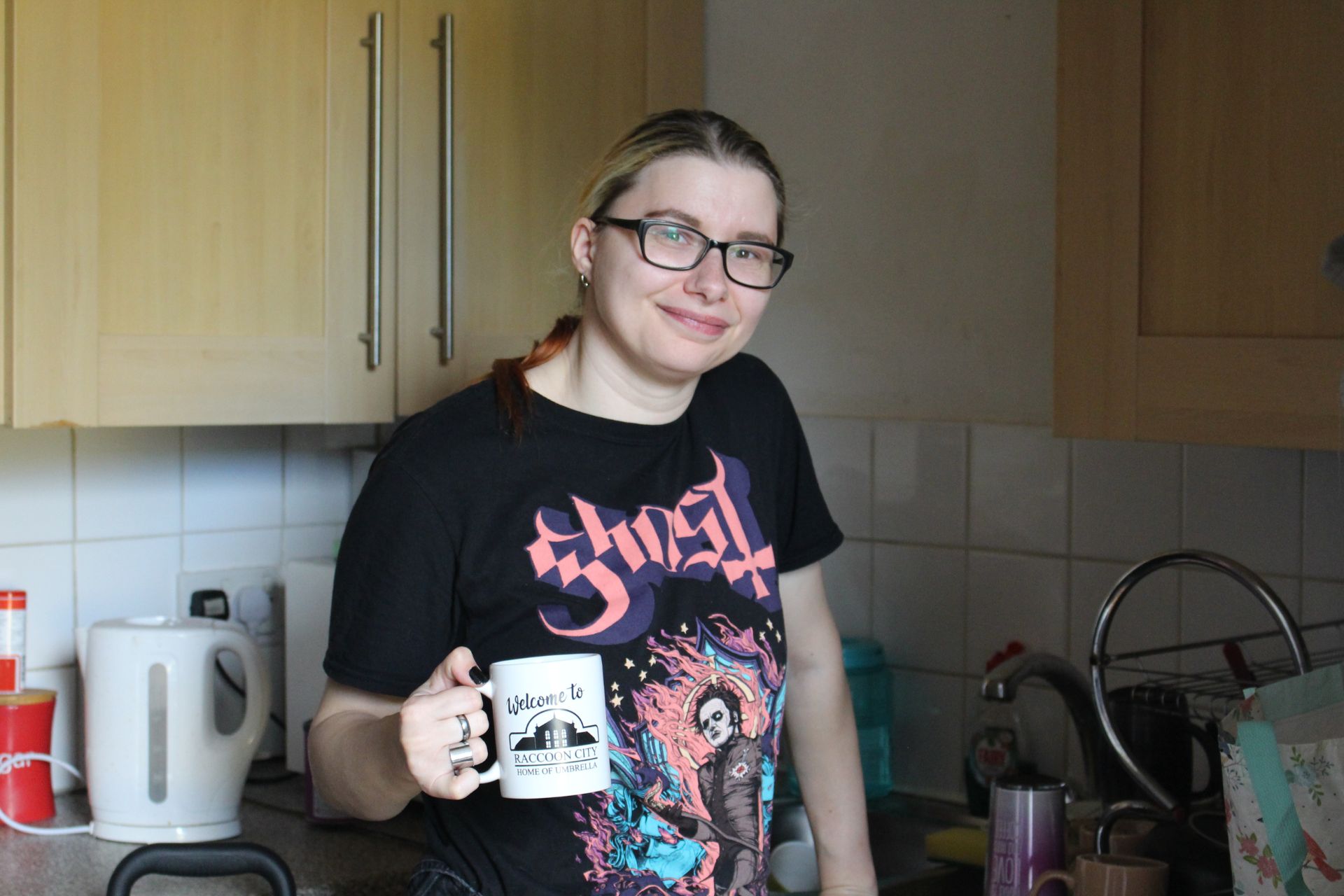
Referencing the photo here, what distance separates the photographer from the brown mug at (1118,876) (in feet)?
4.38

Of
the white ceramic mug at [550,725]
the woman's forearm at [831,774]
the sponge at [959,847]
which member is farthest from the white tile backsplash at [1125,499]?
the white ceramic mug at [550,725]

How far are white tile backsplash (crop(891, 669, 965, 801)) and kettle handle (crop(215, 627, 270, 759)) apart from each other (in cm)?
84

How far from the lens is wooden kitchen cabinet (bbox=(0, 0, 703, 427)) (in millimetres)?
1527

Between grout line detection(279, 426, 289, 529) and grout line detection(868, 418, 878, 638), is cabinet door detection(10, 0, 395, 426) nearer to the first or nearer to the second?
grout line detection(279, 426, 289, 529)

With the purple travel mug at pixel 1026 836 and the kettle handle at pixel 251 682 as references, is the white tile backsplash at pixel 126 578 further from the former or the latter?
the purple travel mug at pixel 1026 836

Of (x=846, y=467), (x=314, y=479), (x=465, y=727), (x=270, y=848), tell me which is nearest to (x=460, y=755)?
(x=465, y=727)

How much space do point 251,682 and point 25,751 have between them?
302 mm

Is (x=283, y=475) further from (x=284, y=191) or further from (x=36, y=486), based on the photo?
(x=284, y=191)

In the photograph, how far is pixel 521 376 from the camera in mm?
1315

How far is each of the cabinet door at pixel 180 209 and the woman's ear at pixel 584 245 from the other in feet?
1.75

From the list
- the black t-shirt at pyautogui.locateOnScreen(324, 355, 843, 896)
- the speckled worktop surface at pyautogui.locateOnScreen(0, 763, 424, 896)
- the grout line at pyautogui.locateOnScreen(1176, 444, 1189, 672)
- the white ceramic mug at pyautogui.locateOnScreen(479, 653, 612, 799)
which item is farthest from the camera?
the grout line at pyautogui.locateOnScreen(1176, 444, 1189, 672)

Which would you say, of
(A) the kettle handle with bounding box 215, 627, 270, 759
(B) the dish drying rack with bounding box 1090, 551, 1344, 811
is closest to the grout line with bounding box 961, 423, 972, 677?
(B) the dish drying rack with bounding box 1090, 551, 1344, 811

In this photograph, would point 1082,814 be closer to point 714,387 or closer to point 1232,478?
point 1232,478

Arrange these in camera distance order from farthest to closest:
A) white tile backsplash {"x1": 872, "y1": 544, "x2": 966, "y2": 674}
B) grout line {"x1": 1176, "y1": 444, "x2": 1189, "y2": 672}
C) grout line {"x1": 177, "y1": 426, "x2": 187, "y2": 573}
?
grout line {"x1": 177, "y1": 426, "x2": 187, "y2": 573}, white tile backsplash {"x1": 872, "y1": 544, "x2": 966, "y2": 674}, grout line {"x1": 1176, "y1": 444, "x2": 1189, "y2": 672}
